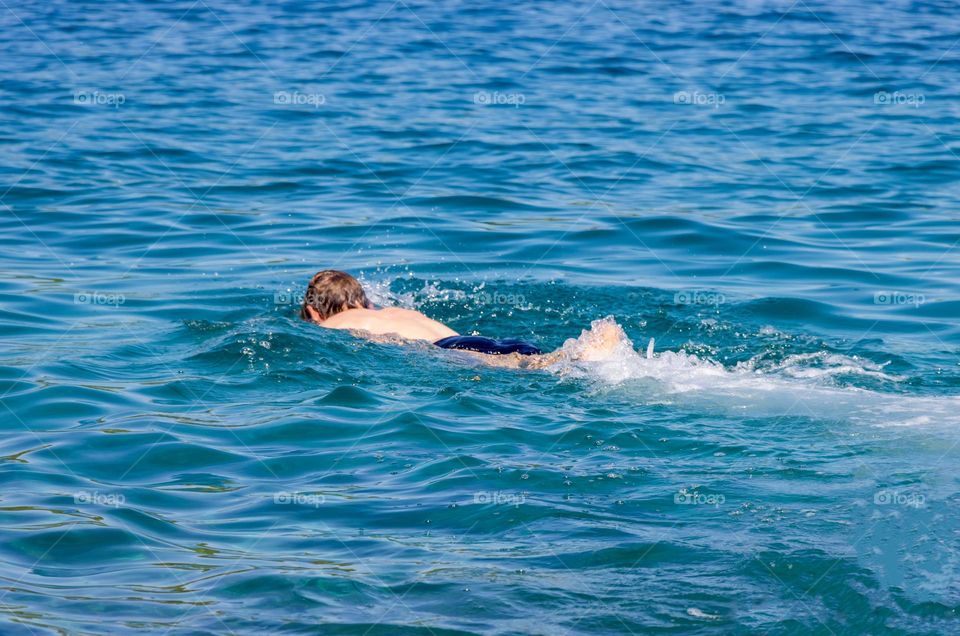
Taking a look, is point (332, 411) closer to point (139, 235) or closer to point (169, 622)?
point (169, 622)
